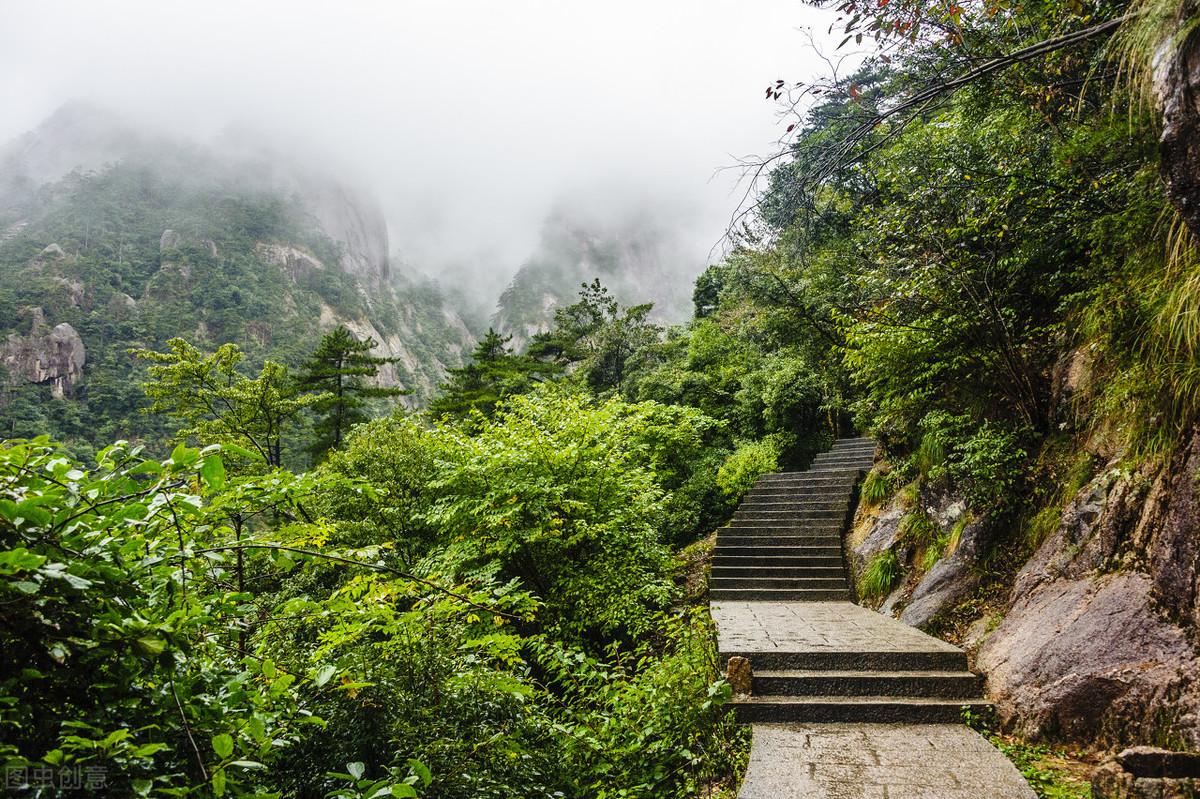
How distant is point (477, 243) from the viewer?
11381 centimetres

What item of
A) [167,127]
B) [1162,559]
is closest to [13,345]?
[1162,559]

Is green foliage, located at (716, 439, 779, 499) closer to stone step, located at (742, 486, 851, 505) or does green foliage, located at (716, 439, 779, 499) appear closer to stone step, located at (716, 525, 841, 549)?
stone step, located at (742, 486, 851, 505)

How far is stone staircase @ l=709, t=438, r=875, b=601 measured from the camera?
24.4 ft

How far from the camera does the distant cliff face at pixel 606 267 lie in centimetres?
7862

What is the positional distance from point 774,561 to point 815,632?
289 centimetres

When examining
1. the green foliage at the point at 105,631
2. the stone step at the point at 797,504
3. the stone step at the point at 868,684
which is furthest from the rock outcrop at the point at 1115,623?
the stone step at the point at 797,504

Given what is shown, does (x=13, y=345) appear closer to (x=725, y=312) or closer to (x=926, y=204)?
(x=725, y=312)

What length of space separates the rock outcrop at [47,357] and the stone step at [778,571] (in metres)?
49.7

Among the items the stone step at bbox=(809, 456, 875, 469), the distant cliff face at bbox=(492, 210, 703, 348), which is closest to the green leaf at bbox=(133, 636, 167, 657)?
the stone step at bbox=(809, 456, 875, 469)

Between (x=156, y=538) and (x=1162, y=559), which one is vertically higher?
(x=156, y=538)

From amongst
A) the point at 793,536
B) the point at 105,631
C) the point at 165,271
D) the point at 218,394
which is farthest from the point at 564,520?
the point at 165,271

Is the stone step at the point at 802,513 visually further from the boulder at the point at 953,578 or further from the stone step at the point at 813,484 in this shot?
the boulder at the point at 953,578

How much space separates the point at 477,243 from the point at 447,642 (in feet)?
392

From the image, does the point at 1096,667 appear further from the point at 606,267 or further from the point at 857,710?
the point at 606,267
